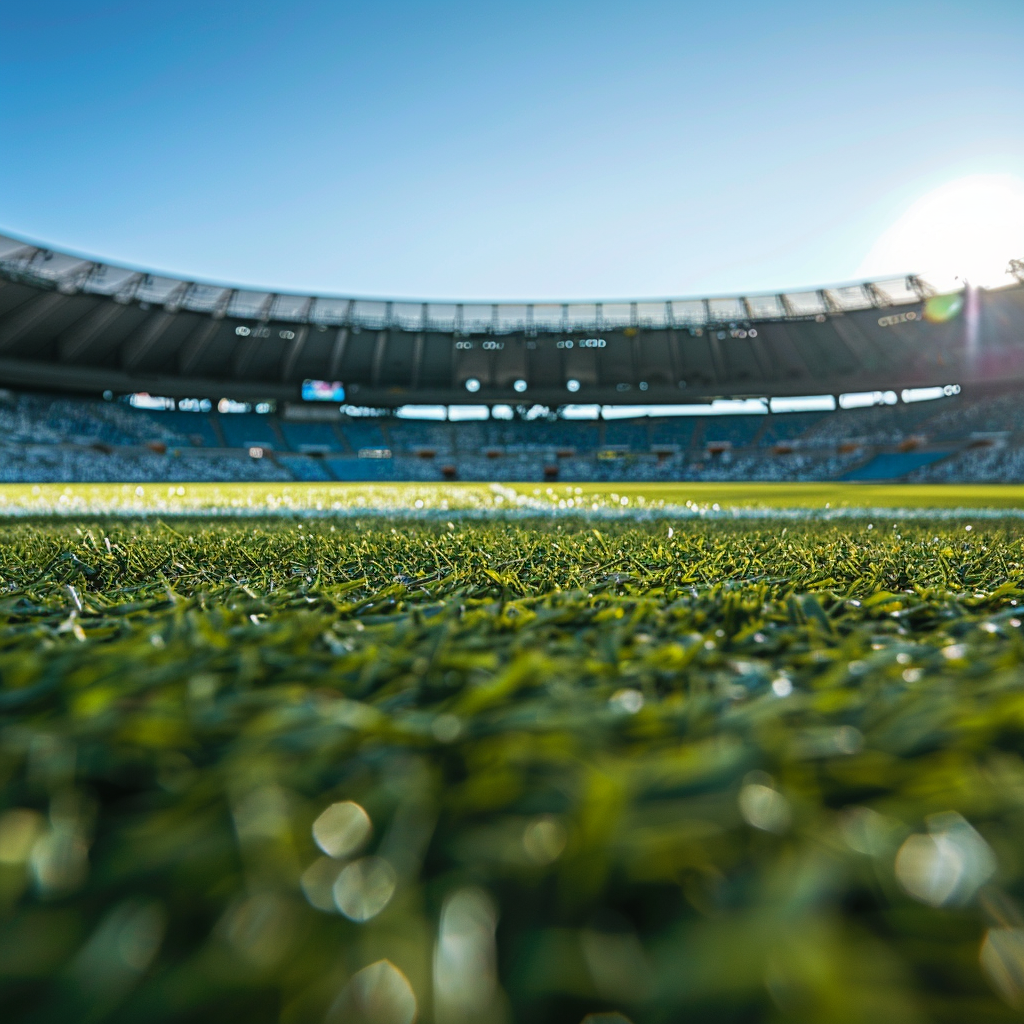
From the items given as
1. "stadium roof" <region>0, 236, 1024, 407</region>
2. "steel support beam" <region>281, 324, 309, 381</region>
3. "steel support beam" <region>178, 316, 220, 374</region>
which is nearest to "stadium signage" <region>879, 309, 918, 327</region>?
"stadium roof" <region>0, 236, 1024, 407</region>

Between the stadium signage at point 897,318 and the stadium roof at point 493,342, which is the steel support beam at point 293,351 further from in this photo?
the stadium signage at point 897,318

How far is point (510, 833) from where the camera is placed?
1.58ft

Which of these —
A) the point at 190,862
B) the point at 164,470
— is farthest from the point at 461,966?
the point at 164,470

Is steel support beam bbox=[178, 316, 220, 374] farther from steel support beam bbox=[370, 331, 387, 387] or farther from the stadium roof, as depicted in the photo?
steel support beam bbox=[370, 331, 387, 387]

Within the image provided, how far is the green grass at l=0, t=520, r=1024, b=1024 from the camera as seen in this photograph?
358 millimetres

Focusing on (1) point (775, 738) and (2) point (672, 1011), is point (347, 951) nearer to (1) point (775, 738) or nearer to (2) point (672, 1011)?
(2) point (672, 1011)

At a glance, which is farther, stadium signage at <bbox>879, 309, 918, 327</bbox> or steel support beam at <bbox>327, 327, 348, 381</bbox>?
steel support beam at <bbox>327, 327, 348, 381</bbox>

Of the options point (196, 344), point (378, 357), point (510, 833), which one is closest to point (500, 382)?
point (378, 357)

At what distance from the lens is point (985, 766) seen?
0.60 meters

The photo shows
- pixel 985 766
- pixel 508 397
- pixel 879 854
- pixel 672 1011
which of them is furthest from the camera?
pixel 508 397

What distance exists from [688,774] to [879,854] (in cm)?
15

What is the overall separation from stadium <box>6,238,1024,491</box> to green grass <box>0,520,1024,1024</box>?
124 feet

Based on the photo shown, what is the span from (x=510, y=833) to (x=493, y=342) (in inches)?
1702

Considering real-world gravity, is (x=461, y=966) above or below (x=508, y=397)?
below
